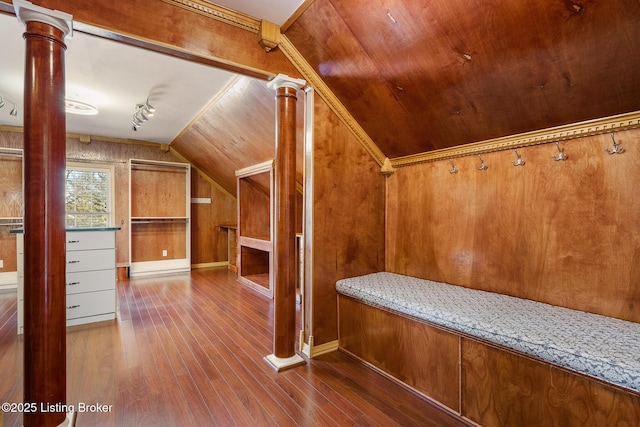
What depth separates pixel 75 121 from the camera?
14.1 ft

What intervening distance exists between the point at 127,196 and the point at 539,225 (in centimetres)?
601

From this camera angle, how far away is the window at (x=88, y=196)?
16.6ft

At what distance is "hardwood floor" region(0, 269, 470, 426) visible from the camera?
1677 millimetres

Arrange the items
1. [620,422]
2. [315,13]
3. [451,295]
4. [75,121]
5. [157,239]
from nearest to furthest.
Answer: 1. [620,422]
2. [315,13]
3. [451,295]
4. [75,121]
5. [157,239]

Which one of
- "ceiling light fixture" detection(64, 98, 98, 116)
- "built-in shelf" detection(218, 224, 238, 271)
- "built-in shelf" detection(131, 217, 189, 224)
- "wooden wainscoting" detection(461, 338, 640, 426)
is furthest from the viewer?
"built-in shelf" detection(218, 224, 238, 271)

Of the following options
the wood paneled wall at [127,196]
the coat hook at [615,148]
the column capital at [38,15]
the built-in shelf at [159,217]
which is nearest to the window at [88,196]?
the wood paneled wall at [127,196]

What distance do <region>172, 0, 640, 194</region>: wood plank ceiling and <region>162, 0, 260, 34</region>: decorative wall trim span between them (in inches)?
11.5

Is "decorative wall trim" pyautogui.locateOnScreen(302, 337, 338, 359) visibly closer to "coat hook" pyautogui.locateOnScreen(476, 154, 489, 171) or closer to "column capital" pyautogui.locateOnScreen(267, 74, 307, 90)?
"coat hook" pyautogui.locateOnScreen(476, 154, 489, 171)

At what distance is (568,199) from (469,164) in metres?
0.67

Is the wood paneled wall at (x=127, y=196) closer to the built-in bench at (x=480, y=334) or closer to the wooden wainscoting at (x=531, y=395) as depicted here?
the built-in bench at (x=480, y=334)

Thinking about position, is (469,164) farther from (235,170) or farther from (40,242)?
(235,170)

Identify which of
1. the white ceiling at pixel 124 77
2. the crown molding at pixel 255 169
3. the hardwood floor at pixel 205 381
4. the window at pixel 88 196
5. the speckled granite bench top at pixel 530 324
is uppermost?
the white ceiling at pixel 124 77

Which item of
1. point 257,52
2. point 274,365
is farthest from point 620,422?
point 257,52

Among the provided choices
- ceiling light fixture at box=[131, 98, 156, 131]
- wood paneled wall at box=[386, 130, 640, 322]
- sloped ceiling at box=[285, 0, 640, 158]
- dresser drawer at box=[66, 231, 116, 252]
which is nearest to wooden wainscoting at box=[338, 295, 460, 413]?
wood paneled wall at box=[386, 130, 640, 322]
